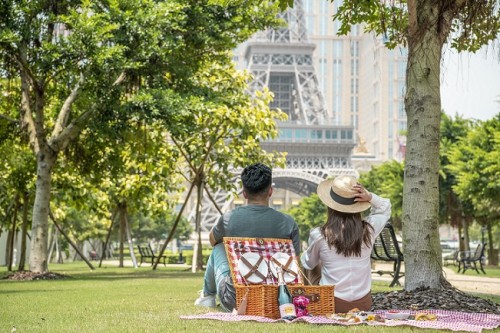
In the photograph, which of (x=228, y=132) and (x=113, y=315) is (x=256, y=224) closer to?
(x=113, y=315)

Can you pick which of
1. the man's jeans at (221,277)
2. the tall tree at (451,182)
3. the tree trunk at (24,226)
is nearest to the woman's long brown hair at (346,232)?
the man's jeans at (221,277)

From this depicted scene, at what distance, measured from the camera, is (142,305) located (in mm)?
9047

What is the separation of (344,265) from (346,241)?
0.24 m

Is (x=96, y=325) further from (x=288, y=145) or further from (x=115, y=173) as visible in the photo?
(x=288, y=145)

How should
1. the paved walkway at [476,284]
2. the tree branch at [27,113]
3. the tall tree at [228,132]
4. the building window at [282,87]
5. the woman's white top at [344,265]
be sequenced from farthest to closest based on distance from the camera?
the building window at [282,87] < the tall tree at [228,132] < the tree branch at [27,113] < the paved walkway at [476,284] < the woman's white top at [344,265]

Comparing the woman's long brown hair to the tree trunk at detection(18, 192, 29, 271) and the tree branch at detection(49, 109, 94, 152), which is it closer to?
the tree branch at detection(49, 109, 94, 152)

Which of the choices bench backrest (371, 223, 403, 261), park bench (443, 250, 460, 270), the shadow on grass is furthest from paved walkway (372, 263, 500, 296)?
the shadow on grass

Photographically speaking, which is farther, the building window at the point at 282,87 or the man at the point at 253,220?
the building window at the point at 282,87

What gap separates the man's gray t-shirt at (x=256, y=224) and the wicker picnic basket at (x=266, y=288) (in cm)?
16

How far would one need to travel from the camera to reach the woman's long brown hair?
22.5 feet

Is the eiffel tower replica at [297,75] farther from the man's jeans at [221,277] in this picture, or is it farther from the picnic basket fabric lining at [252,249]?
the picnic basket fabric lining at [252,249]

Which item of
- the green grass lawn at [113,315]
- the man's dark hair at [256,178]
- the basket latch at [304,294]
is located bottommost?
the green grass lawn at [113,315]

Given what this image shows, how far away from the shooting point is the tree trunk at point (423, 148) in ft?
29.2

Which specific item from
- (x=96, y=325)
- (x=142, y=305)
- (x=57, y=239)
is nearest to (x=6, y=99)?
(x=142, y=305)
